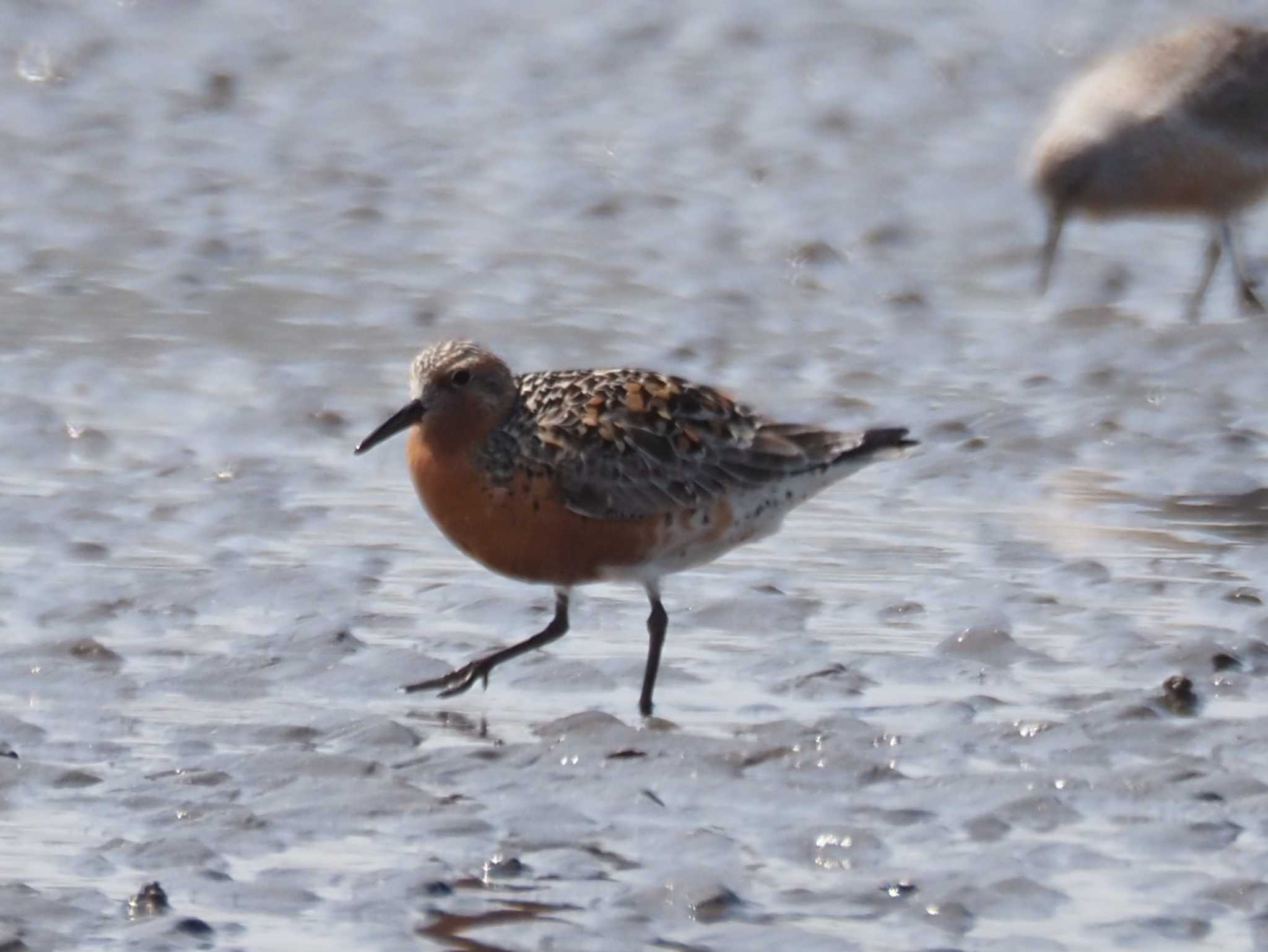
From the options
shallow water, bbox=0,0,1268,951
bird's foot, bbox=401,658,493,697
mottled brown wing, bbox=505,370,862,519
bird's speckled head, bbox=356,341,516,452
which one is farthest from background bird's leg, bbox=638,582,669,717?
bird's speckled head, bbox=356,341,516,452

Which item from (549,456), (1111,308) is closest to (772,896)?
(549,456)

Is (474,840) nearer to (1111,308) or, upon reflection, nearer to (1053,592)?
(1053,592)

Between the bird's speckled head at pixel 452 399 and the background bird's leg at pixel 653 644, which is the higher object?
the bird's speckled head at pixel 452 399

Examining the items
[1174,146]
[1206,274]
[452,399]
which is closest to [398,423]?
[452,399]

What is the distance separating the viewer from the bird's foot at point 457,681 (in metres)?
6.85

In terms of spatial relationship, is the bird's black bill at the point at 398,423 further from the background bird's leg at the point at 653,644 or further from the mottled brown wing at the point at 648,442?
the background bird's leg at the point at 653,644

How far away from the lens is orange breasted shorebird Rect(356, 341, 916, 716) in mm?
7102

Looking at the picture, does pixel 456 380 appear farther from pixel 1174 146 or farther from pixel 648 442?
pixel 1174 146

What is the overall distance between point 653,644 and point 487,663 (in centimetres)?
44

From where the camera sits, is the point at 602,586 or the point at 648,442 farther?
the point at 602,586

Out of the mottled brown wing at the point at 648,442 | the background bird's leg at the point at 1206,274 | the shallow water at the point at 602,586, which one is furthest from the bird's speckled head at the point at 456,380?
the background bird's leg at the point at 1206,274

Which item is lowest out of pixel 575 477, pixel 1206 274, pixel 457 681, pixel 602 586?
pixel 602 586

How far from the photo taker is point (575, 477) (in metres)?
7.15

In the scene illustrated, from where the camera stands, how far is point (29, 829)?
5.66 metres
